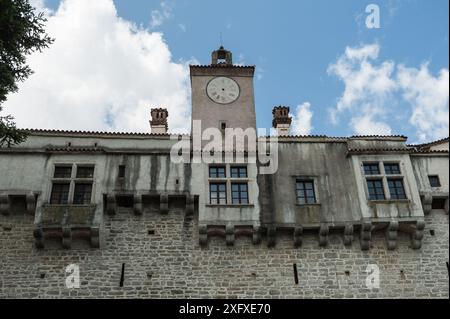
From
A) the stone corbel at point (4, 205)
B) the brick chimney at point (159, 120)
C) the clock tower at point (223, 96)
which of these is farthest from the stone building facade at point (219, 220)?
the brick chimney at point (159, 120)

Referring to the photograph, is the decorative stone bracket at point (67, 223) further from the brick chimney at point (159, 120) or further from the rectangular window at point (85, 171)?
the brick chimney at point (159, 120)

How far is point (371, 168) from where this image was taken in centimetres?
2116

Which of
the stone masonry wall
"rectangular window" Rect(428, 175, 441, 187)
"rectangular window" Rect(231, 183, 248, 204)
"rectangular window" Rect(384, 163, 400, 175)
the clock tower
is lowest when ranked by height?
the stone masonry wall

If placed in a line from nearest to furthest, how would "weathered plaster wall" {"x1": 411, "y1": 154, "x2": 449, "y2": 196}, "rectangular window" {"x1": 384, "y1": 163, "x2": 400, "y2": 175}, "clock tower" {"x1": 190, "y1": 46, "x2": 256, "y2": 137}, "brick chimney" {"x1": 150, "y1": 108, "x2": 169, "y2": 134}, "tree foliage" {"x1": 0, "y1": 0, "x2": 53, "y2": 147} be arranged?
"tree foliage" {"x1": 0, "y1": 0, "x2": 53, "y2": 147}
"weathered plaster wall" {"x1": 411, "y1": 154, "x2": 449, "y2": 196}
"rectangular window" {"x1": 384, "y1": 163, "x2": 400, "y2": 175}
"clock tower" {"x1": 190, "y1": 46, "x2": 256, "y2": 137}
"brick chimney" {"x1": 150, "y1": 108, "x2": 169, "y2": 134}

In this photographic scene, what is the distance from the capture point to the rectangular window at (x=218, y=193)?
797 inches

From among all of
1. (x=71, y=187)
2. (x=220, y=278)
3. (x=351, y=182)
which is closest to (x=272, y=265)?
(x=220, y=278)

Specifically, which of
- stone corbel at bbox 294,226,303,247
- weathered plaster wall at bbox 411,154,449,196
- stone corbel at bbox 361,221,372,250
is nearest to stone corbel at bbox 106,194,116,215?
stone corbel at bbox 294,226,303,247

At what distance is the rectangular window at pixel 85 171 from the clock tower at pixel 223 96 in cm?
489

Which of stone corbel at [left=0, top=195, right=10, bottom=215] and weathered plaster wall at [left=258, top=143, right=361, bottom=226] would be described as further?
weathered plaster wall at [left=258, top=143, right=361, bottom=226]

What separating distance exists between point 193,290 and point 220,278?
1.06m

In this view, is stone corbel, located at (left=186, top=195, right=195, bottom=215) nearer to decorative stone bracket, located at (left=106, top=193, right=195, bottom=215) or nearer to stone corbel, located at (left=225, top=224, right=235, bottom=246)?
decorative stone bracket, located at (left=106, top=193, right=195, bottom=215)

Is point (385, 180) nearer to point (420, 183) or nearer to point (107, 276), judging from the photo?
point (420, 183)

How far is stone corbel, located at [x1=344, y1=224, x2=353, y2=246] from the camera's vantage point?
1972 cm

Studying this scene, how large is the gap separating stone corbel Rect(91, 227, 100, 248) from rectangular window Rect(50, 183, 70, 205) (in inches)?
68.8
